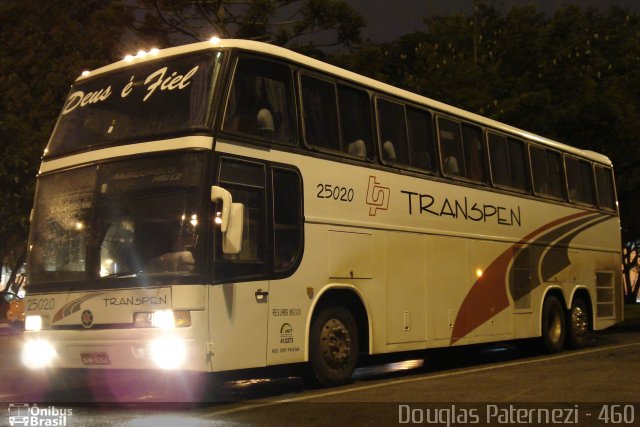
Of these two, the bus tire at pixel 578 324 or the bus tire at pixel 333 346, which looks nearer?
the bus tire at pixel 333 346

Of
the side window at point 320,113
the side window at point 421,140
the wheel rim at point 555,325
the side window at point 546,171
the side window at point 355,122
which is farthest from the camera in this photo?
the wheel rim at point 555,325

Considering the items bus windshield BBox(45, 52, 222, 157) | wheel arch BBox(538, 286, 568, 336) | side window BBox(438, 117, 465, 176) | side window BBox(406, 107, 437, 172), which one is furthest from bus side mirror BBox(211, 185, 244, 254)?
wheel arch BBox(538, 286, 568, 336)

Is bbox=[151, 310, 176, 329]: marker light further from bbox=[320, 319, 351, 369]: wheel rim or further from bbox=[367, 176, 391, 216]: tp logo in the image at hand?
bbox=[367, 176, 391, 216]: tp logo

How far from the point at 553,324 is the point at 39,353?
9.86 m

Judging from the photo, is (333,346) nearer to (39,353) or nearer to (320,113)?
(320,113)

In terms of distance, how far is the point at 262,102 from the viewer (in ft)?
31.7

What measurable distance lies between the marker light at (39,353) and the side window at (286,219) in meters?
2.67

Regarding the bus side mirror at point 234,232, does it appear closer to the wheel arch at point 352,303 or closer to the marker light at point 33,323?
the wheel arch at point 352,303

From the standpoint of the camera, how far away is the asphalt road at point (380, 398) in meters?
7.79

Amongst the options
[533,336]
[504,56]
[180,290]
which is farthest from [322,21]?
[180,290]

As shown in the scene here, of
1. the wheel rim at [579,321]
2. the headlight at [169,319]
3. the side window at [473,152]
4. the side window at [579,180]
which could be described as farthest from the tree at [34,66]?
the headlight at [169,319]

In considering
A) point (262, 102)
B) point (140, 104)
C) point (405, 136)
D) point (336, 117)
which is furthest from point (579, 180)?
point (140, 104)

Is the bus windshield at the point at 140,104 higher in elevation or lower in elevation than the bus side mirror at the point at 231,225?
higher

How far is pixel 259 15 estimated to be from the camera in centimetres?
2453
